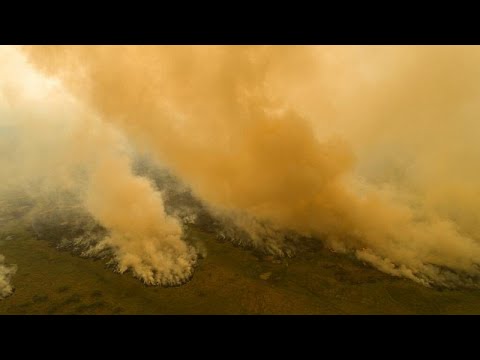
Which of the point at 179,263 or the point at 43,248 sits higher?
the point at 179,263

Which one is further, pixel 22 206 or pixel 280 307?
pixel 22 206

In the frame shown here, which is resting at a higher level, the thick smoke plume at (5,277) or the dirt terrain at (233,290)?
the dirt terrain at (233,290)

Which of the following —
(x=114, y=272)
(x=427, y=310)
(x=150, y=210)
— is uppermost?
(x=150, y=210)

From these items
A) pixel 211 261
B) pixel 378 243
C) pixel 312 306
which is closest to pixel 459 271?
pixel 378 243

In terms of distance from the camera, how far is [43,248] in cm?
12938

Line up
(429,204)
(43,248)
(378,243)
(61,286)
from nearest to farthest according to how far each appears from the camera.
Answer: (61,286), (43,248), (378,243), (429,204)

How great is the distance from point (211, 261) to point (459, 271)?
94.8m

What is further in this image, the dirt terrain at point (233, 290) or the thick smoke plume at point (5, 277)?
the thick smoke plume at point (5, 277)

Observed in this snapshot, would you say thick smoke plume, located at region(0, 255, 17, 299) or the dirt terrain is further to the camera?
thick smoke plume, located at region(0, 255, 17, 299)

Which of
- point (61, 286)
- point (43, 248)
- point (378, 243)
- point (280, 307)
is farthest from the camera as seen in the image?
point (378, 243)

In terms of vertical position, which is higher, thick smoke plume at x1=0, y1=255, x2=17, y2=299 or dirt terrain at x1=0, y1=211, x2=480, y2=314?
dirt terrain at x1=0, y1=211, x2=480, y2=314

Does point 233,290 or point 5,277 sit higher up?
point 233,290

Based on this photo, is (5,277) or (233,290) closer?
(233,290)

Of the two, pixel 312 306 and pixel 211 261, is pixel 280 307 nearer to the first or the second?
pixel 312 306
